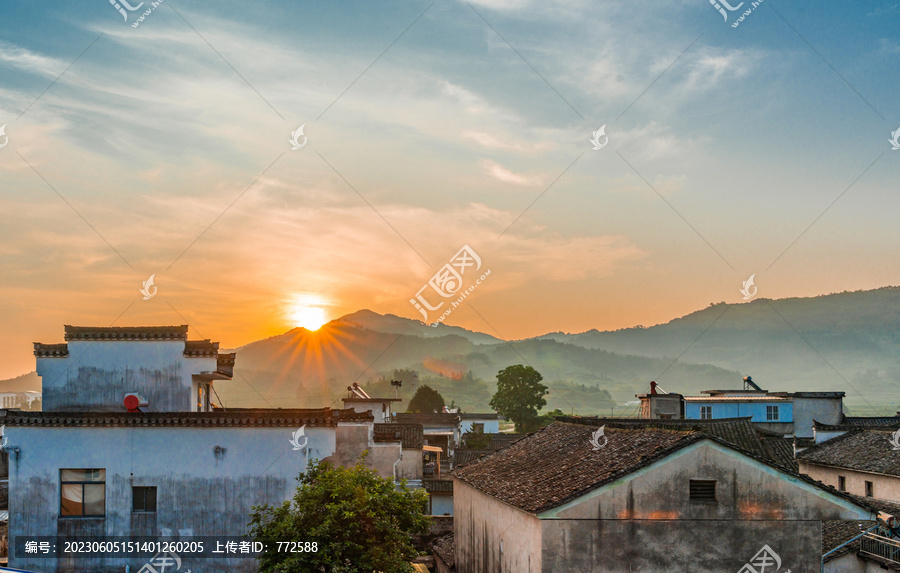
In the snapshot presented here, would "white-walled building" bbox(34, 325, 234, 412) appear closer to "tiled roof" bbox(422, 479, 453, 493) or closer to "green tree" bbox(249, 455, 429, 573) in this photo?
"green tree" bbox(249, 455, 429, 573)

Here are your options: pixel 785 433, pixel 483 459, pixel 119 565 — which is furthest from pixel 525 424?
pixel 119 565

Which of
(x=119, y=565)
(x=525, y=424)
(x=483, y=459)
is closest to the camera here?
(x=119, y=565)

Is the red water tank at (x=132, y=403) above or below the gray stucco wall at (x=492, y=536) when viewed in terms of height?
above

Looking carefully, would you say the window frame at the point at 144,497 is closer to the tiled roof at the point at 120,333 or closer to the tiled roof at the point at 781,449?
the tiled roof at the point at 120,333

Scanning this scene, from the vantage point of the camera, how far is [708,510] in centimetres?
2050

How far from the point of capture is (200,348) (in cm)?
2816

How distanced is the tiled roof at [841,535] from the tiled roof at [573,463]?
10464 millimetres

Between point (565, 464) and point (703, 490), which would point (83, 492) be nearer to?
point (565, 464)

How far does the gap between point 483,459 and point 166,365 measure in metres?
12.8

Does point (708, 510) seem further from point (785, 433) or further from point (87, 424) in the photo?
point (785, 433)

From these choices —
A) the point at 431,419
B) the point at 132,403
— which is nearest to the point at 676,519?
the point at 132,403

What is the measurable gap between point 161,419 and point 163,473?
175cm

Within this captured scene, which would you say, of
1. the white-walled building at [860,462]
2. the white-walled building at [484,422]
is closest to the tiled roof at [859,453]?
the white-walled building at [860,462]

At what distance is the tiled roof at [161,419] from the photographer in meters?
25.5
